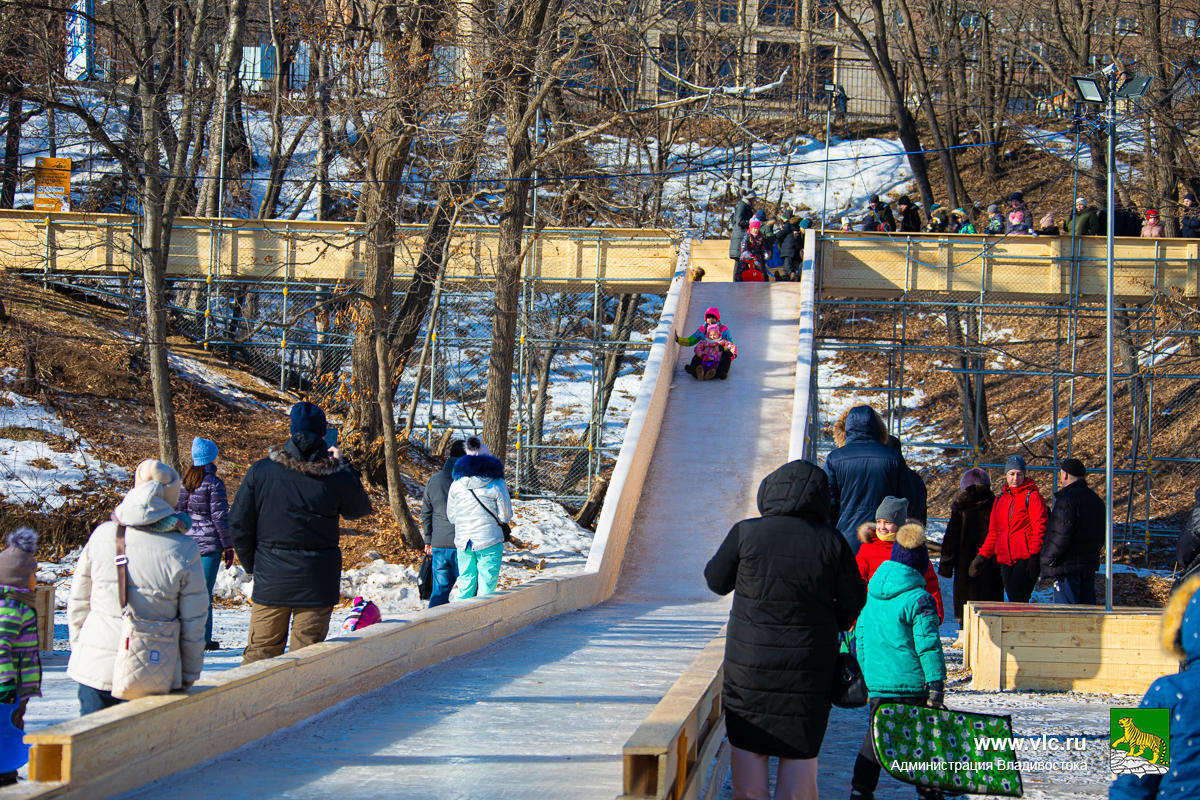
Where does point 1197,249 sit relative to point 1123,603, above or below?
above

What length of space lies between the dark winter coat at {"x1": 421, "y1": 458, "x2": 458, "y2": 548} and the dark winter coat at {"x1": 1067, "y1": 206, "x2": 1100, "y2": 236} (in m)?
14.0

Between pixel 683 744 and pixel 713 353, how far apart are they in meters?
11.6

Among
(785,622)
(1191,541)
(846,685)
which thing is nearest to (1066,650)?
(1191,541)

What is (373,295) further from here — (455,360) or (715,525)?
(455,360)

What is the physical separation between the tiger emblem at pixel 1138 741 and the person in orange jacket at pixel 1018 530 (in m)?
5.99

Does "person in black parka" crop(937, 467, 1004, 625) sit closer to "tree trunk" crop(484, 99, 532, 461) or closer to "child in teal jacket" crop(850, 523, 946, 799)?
"child in teal jacket" crop(850, 523, 946, 799)

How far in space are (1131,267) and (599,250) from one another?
29.3 ft

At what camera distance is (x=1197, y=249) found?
19.9 metres

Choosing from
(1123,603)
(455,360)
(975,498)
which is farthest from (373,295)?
(455,360)

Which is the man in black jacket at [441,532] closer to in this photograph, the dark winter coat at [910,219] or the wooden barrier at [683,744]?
the wooden barrier at [683,744]

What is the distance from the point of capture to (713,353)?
15906 millimetres

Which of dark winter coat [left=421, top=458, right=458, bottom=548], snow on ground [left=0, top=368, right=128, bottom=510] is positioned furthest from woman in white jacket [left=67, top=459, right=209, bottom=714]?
snow on ground [left=0, top=368, right=128, bottom=510]

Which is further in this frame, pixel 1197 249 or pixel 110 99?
pixel 1197 249

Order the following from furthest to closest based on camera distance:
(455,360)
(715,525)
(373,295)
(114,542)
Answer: (455,360) → (373,295) → (715,525) → (114,542)
